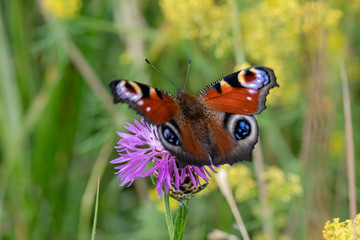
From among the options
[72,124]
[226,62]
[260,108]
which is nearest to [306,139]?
[260,108]

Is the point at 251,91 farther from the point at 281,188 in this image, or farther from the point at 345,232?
the point at 281,188

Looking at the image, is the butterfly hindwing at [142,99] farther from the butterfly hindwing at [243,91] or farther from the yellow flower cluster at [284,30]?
the yellow flower cluster at [284,30]

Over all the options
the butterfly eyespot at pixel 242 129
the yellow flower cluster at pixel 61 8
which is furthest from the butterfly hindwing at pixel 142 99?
the yellow flower cluster at pixel 61 8

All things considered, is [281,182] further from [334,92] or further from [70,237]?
[70,237]

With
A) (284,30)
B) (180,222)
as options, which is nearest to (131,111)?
(284,30)

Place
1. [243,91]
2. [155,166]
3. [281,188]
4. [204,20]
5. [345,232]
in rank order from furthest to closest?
[204,20], [281,188], [243,91], [155,166], [345,232]

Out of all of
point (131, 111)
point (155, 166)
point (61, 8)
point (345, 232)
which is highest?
point (61, 8)
